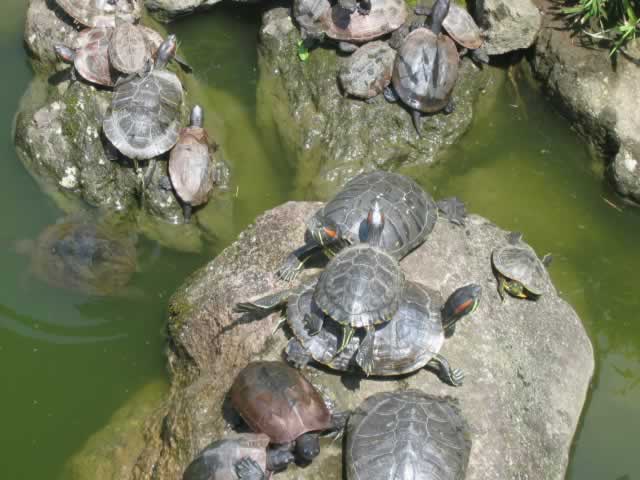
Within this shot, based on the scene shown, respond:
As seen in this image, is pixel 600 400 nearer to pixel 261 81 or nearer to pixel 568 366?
pixel 568 366

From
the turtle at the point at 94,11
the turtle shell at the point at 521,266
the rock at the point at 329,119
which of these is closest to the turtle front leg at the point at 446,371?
the turtle shell at the point at 521,266

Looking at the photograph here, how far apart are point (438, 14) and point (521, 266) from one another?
3116mm

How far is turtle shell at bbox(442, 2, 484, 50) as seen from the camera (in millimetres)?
7055

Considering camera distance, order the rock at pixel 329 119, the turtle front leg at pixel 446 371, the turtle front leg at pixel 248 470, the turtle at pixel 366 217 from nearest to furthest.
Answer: the turtle front leg at pixel 248 470
the turtle front leg at pixel 446 371
the turtle at pixel 366 217
the rock at pixel 329 119

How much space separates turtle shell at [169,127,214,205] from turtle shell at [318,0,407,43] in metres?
1.91

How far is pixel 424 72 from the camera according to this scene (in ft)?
22.1

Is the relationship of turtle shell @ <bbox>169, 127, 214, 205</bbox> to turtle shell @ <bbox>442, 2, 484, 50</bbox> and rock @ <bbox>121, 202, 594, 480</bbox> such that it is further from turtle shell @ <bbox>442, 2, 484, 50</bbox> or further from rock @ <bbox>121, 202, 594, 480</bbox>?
turtle shell @ <bbox>442, 2, 484, 50</bbox>

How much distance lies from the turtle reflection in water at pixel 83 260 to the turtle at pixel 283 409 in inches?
83.1

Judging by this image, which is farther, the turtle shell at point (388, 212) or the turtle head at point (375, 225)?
the turtle shell at point (388, 212)

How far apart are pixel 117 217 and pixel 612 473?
16.9 ft

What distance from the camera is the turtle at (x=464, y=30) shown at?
7.05m

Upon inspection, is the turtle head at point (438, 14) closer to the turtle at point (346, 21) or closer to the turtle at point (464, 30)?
the turtle at point (464, 30)

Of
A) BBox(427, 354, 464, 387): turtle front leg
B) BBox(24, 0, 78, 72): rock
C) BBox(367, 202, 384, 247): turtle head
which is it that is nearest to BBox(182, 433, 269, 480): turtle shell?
BBox(427, 354, 464, 387): turtle front leg

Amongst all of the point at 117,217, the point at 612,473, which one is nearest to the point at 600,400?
the point at 612,473
